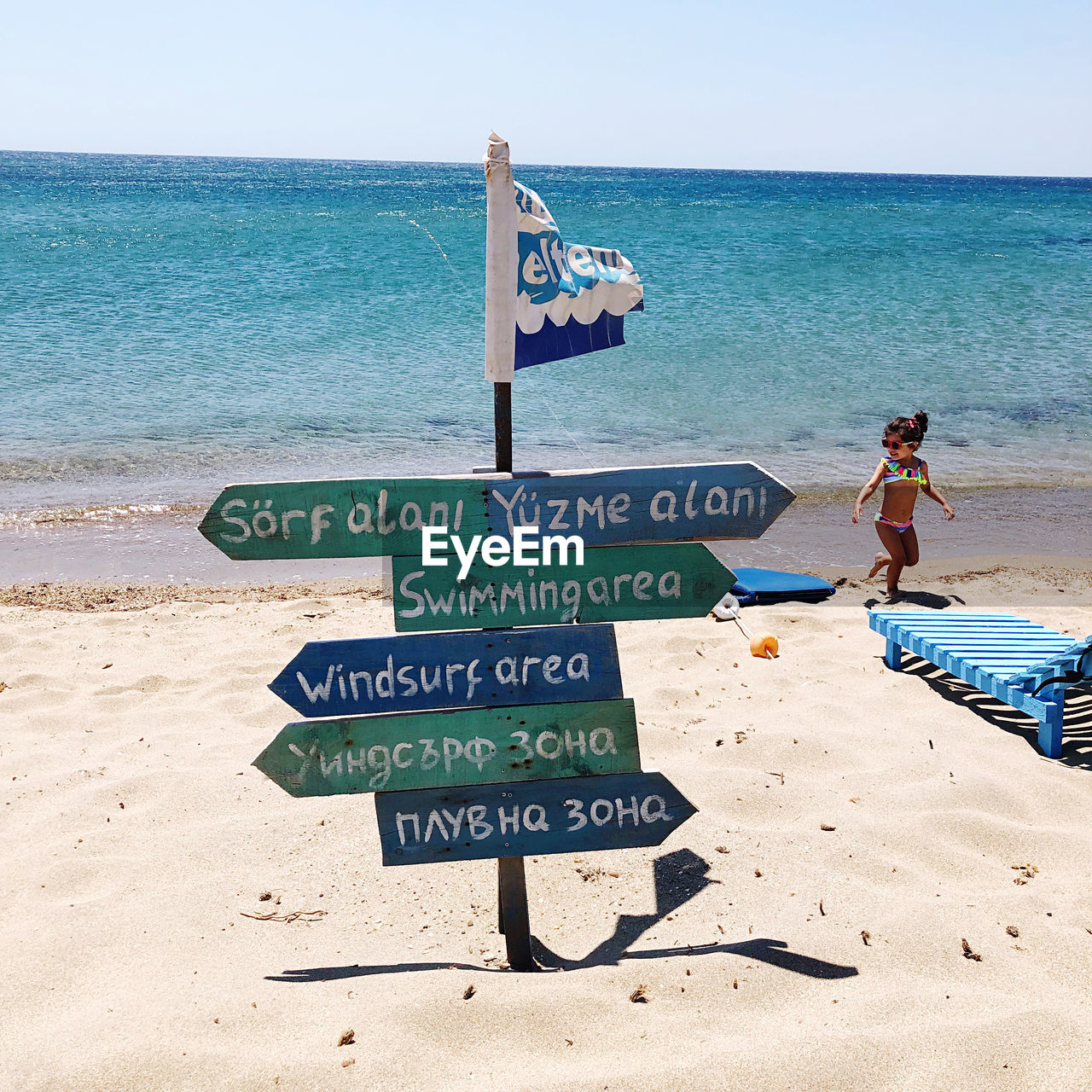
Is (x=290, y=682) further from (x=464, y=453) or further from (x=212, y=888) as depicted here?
(x=464, y=453)

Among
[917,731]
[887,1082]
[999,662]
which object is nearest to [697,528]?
[887,1082]

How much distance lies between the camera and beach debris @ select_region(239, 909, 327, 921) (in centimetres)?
336

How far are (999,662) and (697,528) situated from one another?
3.00 m

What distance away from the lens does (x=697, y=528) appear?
2926 mm

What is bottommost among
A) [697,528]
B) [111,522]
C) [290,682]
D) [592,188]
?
[111,522]

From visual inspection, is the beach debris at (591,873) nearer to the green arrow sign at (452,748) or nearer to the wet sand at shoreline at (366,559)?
the green arrow sign at (452,748)

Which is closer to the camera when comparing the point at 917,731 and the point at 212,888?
the point at 212,888

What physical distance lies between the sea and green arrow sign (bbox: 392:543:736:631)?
19.1 ft

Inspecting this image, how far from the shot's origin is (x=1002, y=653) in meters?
5.29

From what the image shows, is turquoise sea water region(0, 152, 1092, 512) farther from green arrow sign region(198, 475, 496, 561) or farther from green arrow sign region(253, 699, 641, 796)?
green arrow sign region(253, 699, 641, 796)

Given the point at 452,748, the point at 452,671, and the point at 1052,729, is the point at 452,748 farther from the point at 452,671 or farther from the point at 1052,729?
the point at 1052,729

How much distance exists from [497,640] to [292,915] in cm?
136

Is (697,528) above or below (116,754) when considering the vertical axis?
above

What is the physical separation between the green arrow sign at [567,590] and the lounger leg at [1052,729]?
98.6 inches
